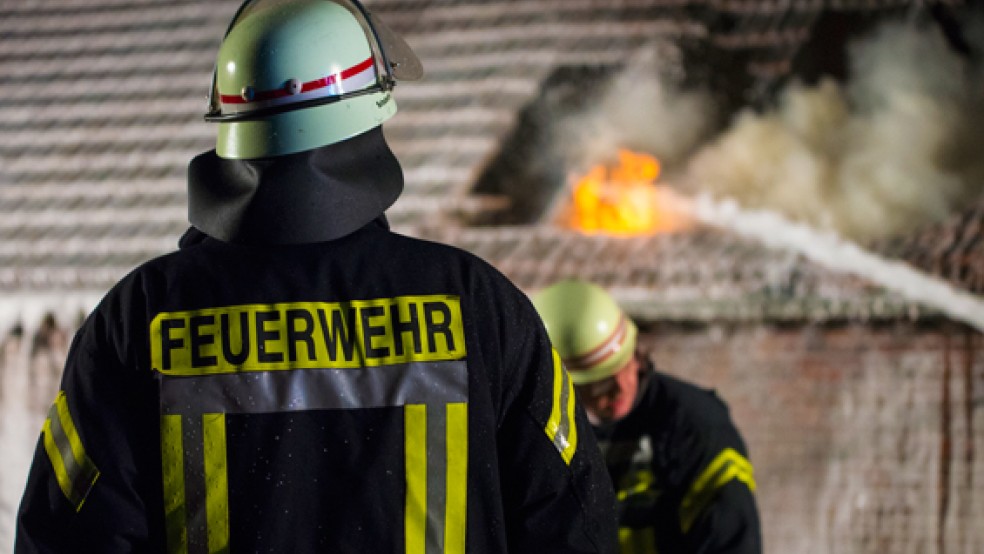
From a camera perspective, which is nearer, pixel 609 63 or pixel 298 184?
pixel 298 184

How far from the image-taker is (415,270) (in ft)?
5.99

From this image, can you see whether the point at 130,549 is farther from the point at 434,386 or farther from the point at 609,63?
the point at 609,63

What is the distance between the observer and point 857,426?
5.77m

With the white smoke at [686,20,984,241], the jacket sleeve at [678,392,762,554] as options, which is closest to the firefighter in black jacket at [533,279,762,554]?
the jacket sleeve at [678,392,762,554]

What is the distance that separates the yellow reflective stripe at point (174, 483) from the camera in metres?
1.74

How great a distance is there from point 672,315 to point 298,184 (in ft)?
14.0

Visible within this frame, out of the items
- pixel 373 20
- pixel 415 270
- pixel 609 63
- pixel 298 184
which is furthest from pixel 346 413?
pixel 609 63

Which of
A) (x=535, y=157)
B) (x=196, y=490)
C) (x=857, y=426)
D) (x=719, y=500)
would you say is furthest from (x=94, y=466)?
(x=535, y=157)

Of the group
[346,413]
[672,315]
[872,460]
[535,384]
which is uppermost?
[346,413]

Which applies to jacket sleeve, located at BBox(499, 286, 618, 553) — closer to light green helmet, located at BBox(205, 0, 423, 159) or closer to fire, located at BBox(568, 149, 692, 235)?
light green helmet, located at BBox(205, 0, 423, 159)

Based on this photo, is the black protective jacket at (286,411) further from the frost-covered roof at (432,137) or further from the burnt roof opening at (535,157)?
the burnt roof opening at (535,157)

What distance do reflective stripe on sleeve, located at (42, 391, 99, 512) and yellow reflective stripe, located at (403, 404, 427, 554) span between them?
46 cm

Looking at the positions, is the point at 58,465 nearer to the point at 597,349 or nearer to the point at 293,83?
the point at 293,83

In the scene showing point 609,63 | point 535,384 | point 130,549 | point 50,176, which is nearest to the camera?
point 130,549
